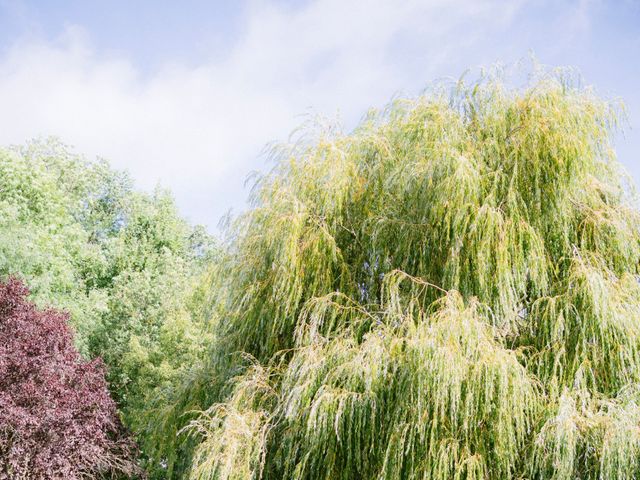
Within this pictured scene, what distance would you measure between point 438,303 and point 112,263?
1768 cm

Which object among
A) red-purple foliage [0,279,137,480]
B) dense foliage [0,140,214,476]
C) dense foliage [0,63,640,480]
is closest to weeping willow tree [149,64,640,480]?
dense foliage [0,63,640,480]

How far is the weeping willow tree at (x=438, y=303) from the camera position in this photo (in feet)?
16.7

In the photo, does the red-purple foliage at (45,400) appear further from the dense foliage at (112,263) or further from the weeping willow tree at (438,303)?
the weeping willow tree at (438,303)

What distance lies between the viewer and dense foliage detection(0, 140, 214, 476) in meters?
14.5

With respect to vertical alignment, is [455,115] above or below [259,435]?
above

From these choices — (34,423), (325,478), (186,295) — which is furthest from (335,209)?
(186,295)

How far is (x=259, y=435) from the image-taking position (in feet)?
19.3

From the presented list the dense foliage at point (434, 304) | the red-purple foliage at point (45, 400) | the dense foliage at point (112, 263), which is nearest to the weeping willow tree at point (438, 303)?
the dense foliage at point (434, 304)

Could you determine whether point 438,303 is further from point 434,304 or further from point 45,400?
point 45,400

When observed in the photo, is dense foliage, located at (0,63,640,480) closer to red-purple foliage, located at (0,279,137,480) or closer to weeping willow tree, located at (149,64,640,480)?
weeping willow tree, located at (149,64,640,480)

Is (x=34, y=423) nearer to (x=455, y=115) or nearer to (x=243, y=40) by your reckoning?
(x=243, y=40)

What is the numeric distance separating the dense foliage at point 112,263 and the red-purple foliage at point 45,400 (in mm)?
1070

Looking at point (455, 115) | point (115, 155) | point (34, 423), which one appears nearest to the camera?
point (455, 115)

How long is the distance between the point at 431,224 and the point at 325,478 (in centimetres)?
232
